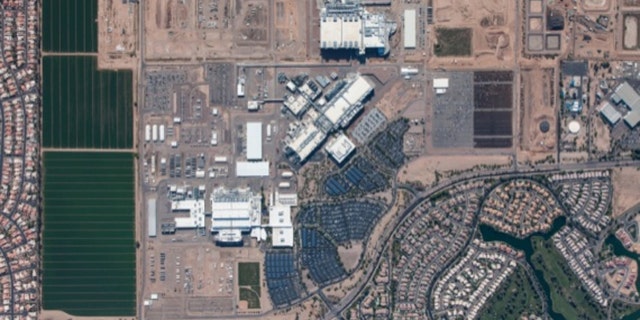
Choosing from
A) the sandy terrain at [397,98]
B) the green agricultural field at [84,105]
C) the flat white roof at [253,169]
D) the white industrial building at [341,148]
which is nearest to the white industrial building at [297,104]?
the white industrial building at [341,148]

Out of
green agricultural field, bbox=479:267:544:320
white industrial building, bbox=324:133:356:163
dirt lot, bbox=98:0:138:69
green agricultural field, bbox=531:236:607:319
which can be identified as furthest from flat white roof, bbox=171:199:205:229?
green agricultural field, bbox=531:236:607:319

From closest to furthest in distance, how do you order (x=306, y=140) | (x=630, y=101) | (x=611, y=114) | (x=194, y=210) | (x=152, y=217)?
(x=630, y=101) < (x=611, y=114) < (x=306, y=140) < (x=194, y=210) < (x=152, y=217)

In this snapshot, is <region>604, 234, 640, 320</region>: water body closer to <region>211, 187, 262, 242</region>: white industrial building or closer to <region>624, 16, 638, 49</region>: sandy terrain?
<region>624, 16, 638, 49</region>: sandy terrain

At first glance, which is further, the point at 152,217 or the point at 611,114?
the point at 152,217

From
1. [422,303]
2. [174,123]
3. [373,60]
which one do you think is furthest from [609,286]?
[174,123]

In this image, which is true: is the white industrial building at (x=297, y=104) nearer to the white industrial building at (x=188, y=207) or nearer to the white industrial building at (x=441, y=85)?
the white industrial building at (x=188, y=207)

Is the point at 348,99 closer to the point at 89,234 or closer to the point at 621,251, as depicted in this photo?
the point at 89,234

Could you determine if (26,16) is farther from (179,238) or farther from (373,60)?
(373,60)

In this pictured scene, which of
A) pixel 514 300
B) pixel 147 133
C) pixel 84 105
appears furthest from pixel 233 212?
pixel 514 300
